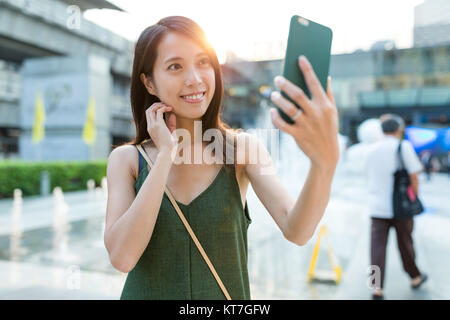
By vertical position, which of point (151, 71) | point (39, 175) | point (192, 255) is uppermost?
point (151, 71)

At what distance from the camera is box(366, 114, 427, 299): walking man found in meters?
3.88

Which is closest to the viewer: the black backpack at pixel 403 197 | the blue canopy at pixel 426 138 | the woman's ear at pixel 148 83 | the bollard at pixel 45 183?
the woman's ear at pixel 148 83

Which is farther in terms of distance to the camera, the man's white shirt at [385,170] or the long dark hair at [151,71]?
the man's white shirt at [385,170]

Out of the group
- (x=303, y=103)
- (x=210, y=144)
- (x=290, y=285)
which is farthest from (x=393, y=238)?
(x=303, y=103)

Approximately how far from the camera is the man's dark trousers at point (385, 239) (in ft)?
12.7

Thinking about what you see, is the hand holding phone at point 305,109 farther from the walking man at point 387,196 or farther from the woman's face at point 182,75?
the walking man at point 387,196

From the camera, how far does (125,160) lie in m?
1.31

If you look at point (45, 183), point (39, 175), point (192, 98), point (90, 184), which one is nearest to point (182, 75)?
point (192, 98)

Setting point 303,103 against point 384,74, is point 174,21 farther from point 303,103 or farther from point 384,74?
point 384,74

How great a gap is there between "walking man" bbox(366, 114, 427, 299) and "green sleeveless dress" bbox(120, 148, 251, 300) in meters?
3.02

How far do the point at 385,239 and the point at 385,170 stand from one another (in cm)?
69

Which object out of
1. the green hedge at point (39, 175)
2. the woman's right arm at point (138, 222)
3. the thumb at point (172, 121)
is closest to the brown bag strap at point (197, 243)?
the woman's right arm at point (138, 222)

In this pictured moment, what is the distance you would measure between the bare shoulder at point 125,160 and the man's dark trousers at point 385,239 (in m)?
3.25

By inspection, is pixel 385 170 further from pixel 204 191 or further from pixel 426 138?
pixel 426 138
